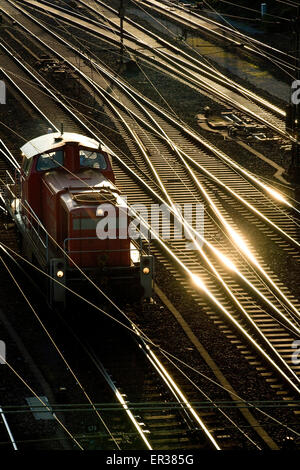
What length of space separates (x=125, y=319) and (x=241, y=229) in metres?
7.01

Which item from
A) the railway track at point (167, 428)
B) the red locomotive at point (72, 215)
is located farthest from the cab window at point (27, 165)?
the railway track at point (167, 428)

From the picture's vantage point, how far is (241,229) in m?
27.2

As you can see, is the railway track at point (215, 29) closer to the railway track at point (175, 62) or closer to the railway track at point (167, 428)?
the railway track at point (175, 62)

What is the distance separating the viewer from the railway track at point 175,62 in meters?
40.1

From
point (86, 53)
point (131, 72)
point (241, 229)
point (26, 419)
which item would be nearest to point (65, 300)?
point (26, 419)

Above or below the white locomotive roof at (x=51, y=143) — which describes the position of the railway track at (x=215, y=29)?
above

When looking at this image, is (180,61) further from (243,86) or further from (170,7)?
(170,7)

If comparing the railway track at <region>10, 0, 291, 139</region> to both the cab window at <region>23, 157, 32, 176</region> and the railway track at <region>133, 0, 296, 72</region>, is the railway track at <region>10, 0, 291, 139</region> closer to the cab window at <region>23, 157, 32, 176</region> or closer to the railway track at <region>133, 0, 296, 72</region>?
the railway track at <region>133, 0, 296, 72</region>

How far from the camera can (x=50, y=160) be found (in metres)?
23.5

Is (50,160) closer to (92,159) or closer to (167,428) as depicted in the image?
(92,159)

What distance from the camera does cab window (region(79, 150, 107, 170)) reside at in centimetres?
2338

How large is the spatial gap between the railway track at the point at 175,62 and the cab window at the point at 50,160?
14095 mm

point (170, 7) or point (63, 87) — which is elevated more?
point (170, 7)

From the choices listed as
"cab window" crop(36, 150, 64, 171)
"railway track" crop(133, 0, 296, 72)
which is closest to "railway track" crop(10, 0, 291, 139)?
"railway track" crop(133, 0, 296, 72)
